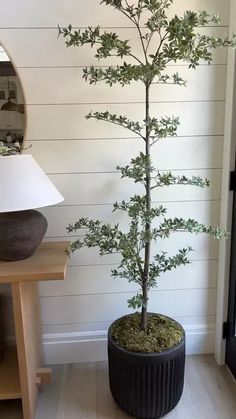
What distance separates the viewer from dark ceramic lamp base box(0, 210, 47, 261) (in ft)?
4.80

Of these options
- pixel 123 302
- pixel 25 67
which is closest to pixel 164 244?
pixel 123 302

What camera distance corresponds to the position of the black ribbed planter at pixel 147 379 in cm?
153

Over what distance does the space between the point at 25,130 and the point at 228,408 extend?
1665mm

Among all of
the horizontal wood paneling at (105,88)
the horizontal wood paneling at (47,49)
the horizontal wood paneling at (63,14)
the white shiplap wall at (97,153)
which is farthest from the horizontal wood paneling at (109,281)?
the horizontal wood paneling at (63,14)

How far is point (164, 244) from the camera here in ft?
6.35

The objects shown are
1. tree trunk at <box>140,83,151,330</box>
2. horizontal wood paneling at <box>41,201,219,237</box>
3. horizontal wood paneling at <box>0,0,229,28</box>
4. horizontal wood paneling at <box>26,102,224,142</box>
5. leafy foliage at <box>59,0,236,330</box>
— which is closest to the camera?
leafy foliage at <box>59,0,236,330</box>

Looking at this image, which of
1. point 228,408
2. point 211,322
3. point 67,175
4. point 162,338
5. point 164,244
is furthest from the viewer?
point 211,322

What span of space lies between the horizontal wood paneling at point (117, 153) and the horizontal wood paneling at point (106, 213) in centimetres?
20

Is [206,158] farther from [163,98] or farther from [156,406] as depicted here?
[156,406]

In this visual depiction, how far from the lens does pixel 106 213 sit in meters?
1.88

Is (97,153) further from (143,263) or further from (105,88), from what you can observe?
(143,263)

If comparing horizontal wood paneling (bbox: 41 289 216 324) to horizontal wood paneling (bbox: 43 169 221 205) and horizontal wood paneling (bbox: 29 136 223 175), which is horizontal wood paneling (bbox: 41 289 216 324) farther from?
horizontal wood paneling (bbox: 29 136 223 175)

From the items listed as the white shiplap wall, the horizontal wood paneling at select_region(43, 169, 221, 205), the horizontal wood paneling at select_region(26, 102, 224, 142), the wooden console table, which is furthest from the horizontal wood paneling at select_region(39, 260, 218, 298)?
the horizontal wood paneling at select_region(26, 102, 224, 142)

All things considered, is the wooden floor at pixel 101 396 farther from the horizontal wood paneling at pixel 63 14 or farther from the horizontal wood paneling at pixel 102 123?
the horizontal wood paneling at pixel 63 14
